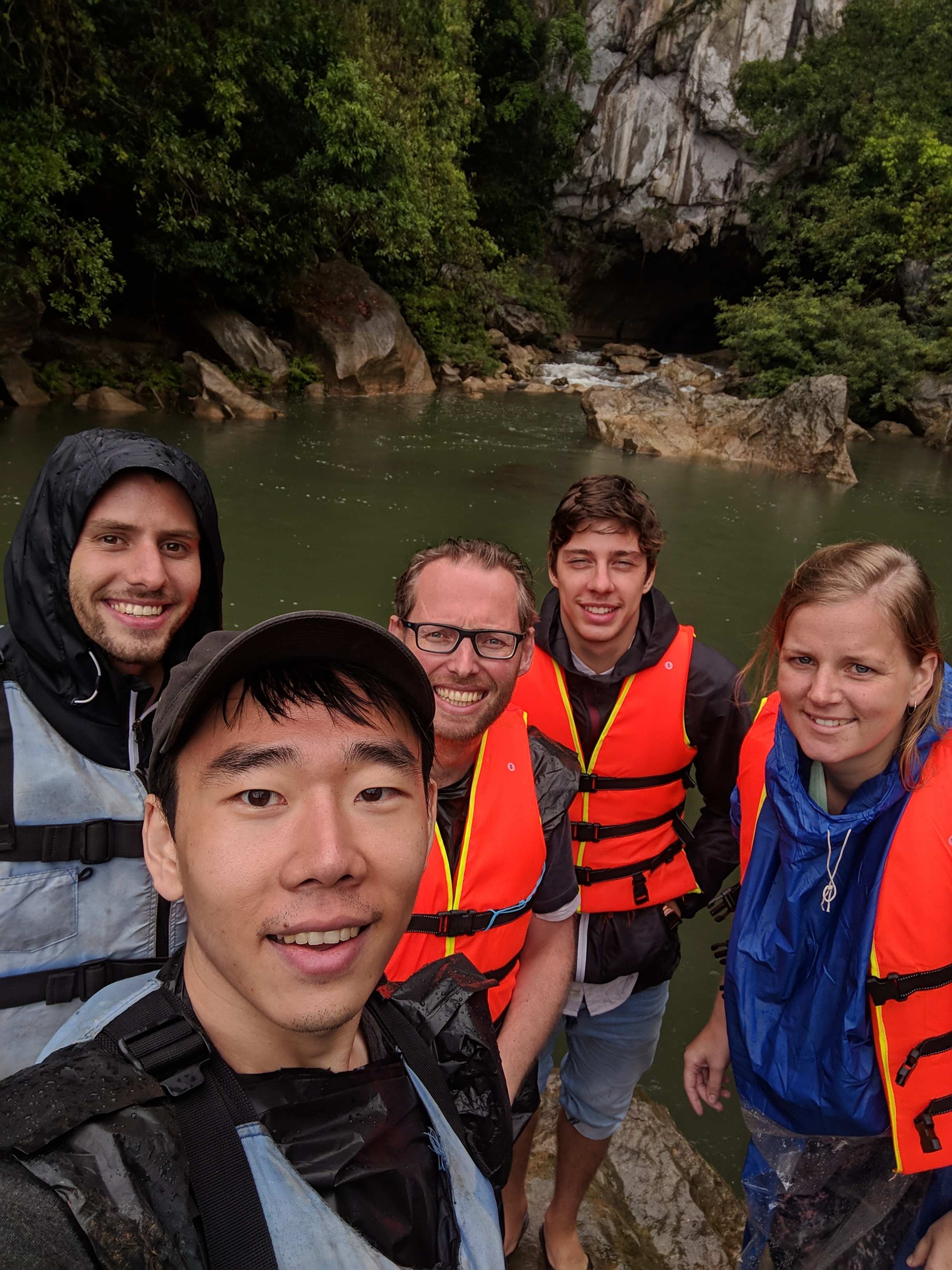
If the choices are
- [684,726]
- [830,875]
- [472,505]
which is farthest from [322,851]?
[472,505]

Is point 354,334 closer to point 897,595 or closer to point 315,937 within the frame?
point 897,595

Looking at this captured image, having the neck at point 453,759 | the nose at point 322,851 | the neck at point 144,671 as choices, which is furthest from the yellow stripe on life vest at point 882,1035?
the neck at point 144,671

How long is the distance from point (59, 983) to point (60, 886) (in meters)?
0.19

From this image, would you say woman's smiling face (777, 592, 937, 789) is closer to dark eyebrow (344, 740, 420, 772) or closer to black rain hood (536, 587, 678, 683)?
black rain hood (536, 587, 678, 683)

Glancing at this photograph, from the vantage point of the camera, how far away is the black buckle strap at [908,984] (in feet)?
5.35

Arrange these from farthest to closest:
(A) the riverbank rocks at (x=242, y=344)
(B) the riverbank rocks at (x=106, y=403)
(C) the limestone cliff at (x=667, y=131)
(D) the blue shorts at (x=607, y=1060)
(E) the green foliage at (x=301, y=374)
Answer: (C) the limestone cliff at (x=667, y=131) < (E) the green foliage at (x=301, y=374) < (A) the riverbank rocks at (x=242, y=344) < (B) the riverbank rocks at (x=106, y=403) < (D) the blue shorts at (x=607, y=1060)

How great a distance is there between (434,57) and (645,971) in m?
18.2

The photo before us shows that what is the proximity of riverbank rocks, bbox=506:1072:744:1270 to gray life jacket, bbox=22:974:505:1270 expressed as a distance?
6.38 ft

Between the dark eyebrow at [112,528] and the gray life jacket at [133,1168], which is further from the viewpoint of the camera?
the dark eyebrow at [112,528]

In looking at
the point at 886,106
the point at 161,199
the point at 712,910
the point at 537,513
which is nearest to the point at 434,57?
the point at 161,199

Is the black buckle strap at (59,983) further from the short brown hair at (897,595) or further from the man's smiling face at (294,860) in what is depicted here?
the short brown hair at (897,595)

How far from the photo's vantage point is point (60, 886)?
1.58m

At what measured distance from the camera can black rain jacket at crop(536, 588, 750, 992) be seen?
2.31m

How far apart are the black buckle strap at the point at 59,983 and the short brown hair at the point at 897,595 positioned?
1556mm
